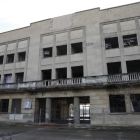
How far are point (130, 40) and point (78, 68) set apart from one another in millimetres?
8120

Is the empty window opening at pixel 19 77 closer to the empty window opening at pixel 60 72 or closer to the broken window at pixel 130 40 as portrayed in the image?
the empty window opening at pixel 60 72

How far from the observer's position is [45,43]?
21.7 meters

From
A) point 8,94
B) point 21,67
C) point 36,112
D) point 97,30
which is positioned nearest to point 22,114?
point 36,112

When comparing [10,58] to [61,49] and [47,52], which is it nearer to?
[47,52]

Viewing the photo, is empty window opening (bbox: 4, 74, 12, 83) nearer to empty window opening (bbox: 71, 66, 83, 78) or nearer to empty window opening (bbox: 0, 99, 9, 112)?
empty window opening (bbox: 0, 99, 9, 112)

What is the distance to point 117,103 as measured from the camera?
1605 centimetres

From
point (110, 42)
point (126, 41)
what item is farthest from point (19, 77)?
point (126, 41)

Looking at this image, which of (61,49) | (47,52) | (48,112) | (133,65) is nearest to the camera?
(48,112)

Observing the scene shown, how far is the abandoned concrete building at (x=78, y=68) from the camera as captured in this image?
15953mm

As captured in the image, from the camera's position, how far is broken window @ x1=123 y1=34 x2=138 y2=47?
17594mm

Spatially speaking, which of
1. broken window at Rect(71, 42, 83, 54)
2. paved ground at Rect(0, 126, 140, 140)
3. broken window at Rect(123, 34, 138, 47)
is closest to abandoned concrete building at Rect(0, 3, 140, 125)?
broken window at Rect(123, 34, 138, 47)

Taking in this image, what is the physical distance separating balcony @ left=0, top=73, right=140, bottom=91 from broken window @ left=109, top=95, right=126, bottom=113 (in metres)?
2.08

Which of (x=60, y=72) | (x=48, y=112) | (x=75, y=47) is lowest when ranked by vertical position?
(x=48, y=112)

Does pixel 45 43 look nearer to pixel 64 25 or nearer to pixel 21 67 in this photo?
pixel 64 25
